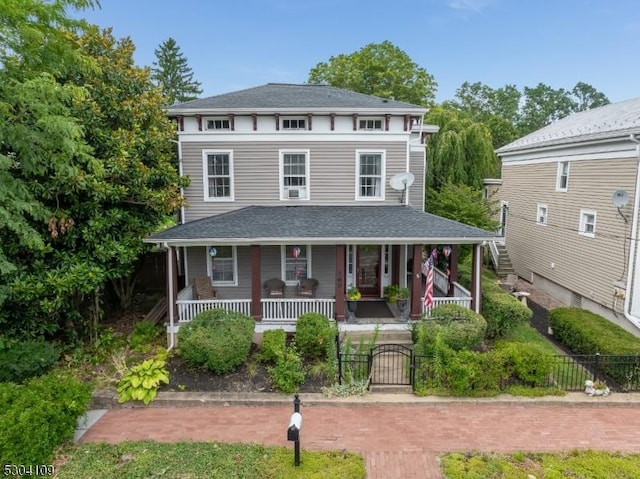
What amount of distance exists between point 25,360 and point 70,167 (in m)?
4.33

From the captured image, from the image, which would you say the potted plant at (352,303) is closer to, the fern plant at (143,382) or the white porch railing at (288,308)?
the white porch railing at (288,308)

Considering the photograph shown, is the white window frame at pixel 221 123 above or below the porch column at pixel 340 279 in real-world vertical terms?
above

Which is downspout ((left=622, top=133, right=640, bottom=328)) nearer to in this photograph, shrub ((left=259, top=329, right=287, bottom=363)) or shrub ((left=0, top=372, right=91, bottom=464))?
shrub ((left=259, top=329, right=287, bottom=363))

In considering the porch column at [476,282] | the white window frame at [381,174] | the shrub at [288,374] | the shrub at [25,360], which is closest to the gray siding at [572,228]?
the porch column at [476,282]

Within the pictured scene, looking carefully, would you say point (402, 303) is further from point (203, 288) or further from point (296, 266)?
point (203, 288)

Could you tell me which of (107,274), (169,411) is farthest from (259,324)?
(107,274)

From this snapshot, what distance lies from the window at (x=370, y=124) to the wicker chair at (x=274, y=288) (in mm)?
5917

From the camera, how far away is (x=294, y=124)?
1315 cm

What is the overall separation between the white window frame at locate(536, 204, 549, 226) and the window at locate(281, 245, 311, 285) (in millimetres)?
11380

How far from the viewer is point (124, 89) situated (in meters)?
10.8

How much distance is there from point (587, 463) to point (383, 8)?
82.8ft

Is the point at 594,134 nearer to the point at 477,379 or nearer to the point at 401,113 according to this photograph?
the point at 401,113

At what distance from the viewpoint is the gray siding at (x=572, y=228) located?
41.4 feet

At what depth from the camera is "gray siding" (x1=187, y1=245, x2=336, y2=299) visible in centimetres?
1301
